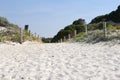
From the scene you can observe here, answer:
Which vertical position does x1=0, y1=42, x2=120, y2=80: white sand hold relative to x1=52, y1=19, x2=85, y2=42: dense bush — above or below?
below

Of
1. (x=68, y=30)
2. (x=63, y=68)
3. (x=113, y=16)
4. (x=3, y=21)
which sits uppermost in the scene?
(x=113, y=16)

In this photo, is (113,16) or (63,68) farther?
(113,16)

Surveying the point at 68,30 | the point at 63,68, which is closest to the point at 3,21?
the point at 68,30

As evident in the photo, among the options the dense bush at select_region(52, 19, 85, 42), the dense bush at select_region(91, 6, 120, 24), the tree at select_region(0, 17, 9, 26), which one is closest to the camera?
the tree at select_region(0, 17, 9, 26)

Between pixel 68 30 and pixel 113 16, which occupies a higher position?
pixel 113 16

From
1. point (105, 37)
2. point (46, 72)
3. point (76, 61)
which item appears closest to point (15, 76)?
point (46, 72)

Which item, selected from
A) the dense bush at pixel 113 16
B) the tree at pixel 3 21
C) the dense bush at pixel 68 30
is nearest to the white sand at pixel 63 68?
the tree at pixel 3 21

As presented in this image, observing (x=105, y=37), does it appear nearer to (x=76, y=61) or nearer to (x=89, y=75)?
(x=76, y=61)

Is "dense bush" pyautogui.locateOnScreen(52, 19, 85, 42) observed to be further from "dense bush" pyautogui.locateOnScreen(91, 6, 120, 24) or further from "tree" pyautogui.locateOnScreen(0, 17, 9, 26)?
"tree" pyautogui.locateOnScreen(0, 17, 9, 26)

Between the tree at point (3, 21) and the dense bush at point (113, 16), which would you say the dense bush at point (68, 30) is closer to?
the dense bush at point (113, 16)

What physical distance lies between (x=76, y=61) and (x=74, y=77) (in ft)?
8.99

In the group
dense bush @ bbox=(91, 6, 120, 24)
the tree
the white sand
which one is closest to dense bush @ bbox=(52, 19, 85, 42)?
dense bush @ bbox=(91, 6, 120, 24)

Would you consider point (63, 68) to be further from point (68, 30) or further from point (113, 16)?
point (68, 30)

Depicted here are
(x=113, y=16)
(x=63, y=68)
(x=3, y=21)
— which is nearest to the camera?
(x=63, y=68)
